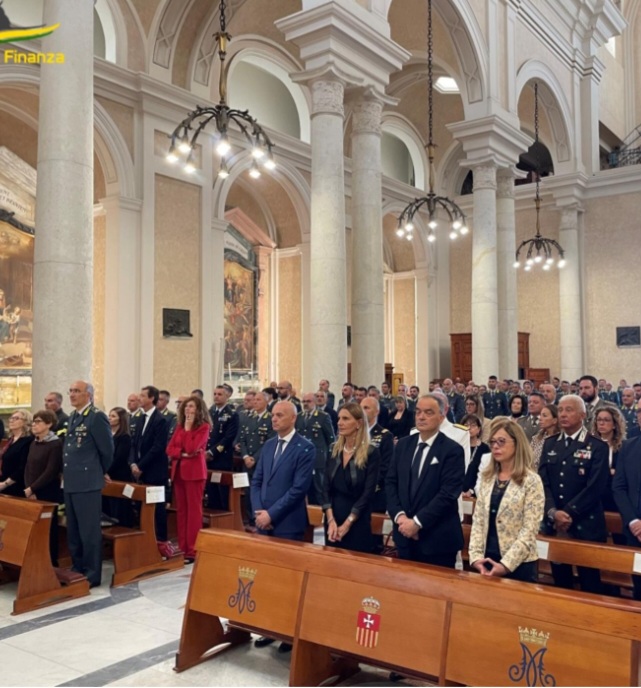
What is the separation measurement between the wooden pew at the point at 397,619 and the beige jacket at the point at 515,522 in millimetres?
380

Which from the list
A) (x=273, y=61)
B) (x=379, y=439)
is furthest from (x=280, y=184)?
(x=379, y=439)

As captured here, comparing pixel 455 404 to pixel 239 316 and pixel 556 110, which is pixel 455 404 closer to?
pixel 239 316

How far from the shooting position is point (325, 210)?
1041 centimetres

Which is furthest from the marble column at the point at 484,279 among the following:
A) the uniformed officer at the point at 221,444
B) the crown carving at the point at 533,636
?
the crown carving at the point at 533,636

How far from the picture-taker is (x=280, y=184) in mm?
17703

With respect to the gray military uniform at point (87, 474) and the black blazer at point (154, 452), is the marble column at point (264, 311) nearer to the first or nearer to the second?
the black blazer at point (154, 452)

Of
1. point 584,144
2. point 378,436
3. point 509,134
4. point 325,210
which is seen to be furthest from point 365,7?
point 584,144

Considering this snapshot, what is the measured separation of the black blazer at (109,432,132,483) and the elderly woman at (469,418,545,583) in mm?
4102

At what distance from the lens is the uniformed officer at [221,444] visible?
308 inches

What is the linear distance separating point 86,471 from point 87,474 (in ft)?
0.09

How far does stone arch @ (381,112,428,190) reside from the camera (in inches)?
874

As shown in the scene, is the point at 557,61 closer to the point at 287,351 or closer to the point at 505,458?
the point at 287,351

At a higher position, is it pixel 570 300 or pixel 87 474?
pixel 570 300

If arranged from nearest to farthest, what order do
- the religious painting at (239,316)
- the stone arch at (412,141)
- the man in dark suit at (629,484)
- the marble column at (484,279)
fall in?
the man in dark suit at (629,484)
the marble column at (484,279)
the religious painting at (239,316)
the stone arch at (412,141)
